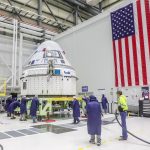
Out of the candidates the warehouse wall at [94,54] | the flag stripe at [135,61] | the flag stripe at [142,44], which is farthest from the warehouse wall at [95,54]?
the flag stripe at [142,44]

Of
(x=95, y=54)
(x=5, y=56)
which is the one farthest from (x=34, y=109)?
(x=5, y=56)

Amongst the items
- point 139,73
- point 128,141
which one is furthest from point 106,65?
point 128,141

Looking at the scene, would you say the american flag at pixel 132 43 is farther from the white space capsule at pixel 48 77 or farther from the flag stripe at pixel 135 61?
the white space capsule at pixel 48 77

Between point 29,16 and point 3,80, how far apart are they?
8477mm

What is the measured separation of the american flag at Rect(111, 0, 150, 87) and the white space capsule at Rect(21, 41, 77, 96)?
424cm

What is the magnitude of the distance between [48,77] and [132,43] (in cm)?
712

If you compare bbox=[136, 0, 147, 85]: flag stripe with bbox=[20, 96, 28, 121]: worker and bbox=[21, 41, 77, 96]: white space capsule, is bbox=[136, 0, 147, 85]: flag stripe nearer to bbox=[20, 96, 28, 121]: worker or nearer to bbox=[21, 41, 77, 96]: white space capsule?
bbox=[21, 41, 77, 96]: white space capsule

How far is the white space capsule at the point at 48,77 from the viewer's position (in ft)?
43.3

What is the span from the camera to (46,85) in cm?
1319

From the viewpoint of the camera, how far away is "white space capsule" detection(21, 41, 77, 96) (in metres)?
13.2

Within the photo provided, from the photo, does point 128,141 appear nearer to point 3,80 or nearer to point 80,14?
point 3,80

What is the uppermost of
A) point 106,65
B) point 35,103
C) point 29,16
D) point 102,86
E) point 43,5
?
point 43,5

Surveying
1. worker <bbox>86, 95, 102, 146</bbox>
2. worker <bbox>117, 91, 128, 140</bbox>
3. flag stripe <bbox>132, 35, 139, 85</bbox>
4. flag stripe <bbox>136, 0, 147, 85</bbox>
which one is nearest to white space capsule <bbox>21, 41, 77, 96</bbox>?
flag stripe <bbox>132, 35, 139, 85</bbox>

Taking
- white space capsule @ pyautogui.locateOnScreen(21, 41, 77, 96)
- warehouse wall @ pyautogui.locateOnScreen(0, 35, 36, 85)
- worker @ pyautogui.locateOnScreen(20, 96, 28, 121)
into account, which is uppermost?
warehouse wall @ pyautogui.locateOnScreen(0, 35, 36, 85)
